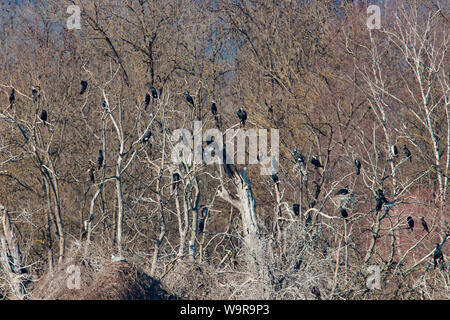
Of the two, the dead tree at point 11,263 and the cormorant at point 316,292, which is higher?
the dead tree at point 11,263

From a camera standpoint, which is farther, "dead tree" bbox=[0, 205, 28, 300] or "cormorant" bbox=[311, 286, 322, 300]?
"dead tree" bbox=[0, 205, 28, 300]

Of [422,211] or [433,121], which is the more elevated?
[433,121]

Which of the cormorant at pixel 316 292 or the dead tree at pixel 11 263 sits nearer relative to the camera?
the cormorant at pixel 316 292

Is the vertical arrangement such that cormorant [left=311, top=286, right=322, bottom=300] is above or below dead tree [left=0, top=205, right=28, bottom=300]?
below

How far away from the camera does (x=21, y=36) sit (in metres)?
20.6

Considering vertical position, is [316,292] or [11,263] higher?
[11,263]

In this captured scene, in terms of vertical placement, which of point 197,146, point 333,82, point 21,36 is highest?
point 21,36

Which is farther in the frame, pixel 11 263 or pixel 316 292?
pixel 11 263
